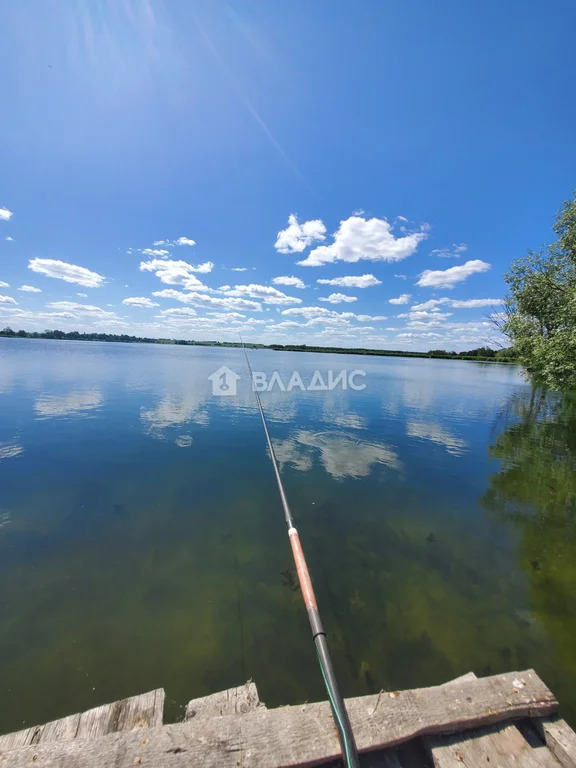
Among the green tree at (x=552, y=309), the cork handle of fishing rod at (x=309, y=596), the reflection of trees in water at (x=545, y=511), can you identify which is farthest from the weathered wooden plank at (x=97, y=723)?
the green tree at (x=552, y=309)

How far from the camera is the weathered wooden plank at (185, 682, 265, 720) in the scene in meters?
2.50

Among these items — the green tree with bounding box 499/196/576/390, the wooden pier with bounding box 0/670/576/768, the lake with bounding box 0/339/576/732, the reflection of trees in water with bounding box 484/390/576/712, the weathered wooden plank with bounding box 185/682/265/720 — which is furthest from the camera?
the green tree with bounding box 499/196/576/390

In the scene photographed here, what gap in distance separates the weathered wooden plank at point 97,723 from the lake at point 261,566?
1339mm

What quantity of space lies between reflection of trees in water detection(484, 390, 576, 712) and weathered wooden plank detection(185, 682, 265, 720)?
4.38 m

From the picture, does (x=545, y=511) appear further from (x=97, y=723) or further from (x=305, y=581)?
(x=97, y=723)

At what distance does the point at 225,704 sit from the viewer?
2.56 metres

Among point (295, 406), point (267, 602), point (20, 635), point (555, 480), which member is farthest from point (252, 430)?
point (555, 480)

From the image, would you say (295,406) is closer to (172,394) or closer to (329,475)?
(172,394)

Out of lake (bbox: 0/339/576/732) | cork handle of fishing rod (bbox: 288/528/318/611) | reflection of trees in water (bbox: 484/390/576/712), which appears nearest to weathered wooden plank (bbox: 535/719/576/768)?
lake (bbox: 0/339/576/732)

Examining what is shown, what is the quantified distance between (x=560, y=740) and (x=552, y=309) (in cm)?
2827

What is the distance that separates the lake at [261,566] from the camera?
394 centimetres

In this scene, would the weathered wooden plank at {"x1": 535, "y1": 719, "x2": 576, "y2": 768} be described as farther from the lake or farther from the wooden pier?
the lake

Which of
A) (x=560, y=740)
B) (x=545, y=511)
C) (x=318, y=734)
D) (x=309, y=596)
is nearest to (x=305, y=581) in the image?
(x=309, y=596)

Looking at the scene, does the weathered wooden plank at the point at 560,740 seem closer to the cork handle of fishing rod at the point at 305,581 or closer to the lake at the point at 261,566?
the lake at the point at 261,566
